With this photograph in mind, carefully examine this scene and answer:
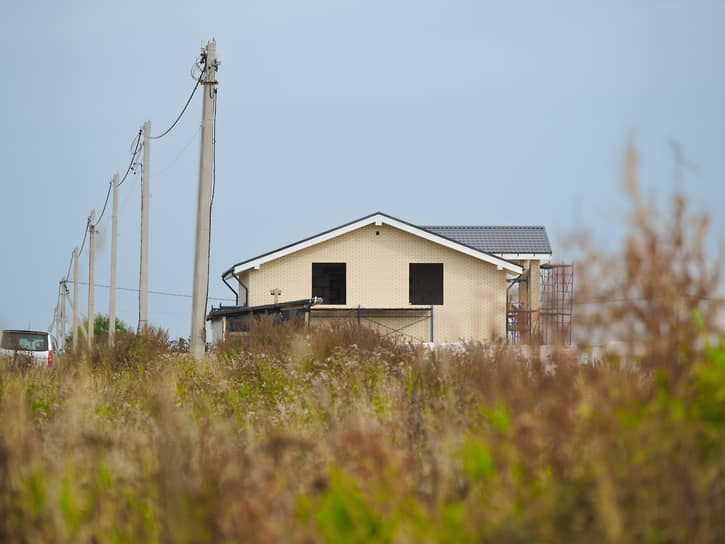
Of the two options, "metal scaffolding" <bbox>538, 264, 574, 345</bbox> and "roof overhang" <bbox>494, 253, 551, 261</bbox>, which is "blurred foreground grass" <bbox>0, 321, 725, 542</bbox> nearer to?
"metal scaffolding" <bbox>538, 264, 574, 345</bbox>

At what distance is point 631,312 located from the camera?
139 inches

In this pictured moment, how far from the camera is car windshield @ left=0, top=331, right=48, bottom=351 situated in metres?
19.8

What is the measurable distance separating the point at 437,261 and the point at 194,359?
45.5 ft

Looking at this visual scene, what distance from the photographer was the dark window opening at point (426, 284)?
103ft

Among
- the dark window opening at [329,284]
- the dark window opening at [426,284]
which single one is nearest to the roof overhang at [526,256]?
the dark window opening at [426,284]

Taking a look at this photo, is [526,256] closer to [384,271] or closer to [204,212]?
[384,271]

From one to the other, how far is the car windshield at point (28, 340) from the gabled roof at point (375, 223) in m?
7.15

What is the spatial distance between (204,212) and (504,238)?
1613cm

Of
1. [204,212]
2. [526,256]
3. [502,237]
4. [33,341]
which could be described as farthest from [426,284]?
[204,212]

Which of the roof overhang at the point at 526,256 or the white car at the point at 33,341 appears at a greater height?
the roof overhang at the point at 526,256

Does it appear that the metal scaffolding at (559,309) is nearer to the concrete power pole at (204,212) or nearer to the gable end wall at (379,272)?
the concrete power pole at (204,212)

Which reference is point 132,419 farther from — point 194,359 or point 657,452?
point 194,359

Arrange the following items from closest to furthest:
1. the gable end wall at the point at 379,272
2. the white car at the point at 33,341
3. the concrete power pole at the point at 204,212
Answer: the concrete power pole at the point at 204,212, the white car at the point at 33,341, the gable end wall at the point at 379,272

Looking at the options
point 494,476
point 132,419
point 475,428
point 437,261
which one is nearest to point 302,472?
point 475,428
